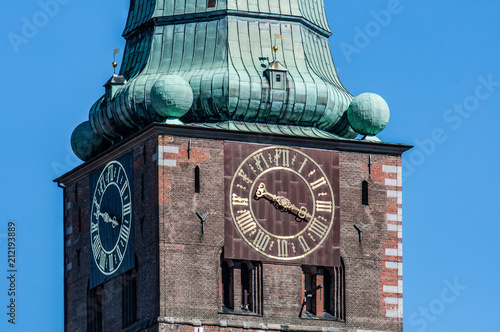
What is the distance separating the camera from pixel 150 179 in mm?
69562

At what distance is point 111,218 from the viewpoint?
70938 millimetres

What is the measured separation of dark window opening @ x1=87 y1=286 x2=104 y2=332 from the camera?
235 ft

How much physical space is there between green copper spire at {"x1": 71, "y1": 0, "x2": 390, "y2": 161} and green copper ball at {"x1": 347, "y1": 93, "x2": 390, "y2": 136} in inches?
21.0

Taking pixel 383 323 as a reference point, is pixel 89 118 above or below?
above

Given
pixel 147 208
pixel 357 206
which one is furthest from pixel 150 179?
pixel 357 206

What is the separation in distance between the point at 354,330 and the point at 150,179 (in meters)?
6.02

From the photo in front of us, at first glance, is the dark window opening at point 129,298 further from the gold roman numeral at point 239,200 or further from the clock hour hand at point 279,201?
the clock hour hand at point 279,201

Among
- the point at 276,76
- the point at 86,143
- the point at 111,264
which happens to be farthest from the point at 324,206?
the point at 86,143

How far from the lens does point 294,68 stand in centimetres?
7181

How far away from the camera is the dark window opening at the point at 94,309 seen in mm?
71750

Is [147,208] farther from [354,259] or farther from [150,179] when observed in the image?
[354,259]

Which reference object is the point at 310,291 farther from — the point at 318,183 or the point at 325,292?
the point at 318,183

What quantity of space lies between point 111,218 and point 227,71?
14.7 ft

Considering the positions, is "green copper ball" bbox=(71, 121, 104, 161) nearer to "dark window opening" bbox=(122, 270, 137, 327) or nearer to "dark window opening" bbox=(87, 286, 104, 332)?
"dark window opening" bbox=(87, 286, 104, 332)
